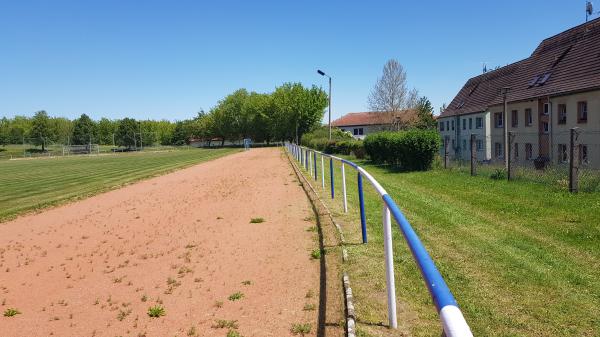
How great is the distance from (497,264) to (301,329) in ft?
9.20

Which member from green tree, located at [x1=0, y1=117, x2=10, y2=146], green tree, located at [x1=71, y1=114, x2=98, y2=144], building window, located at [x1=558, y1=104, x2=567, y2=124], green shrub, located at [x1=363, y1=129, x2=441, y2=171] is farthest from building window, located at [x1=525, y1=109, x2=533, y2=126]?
green tree, located at [x1=0, y1=117, x2=10, y2=146]

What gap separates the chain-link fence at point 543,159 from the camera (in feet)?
39.7

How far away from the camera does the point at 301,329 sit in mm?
4383

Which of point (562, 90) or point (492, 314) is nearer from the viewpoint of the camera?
point (492, 314)

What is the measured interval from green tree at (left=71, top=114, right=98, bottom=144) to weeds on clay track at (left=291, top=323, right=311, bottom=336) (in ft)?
382

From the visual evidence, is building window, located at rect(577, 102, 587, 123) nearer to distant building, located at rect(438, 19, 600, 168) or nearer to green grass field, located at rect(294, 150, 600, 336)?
distant building, located at rect(438, 19, 600, 168)

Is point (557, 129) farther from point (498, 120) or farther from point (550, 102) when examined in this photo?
point (498, 120)

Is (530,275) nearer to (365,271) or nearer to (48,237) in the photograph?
(365,271)

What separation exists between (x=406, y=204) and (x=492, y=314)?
6827mm

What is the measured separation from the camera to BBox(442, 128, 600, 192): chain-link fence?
12.1 m

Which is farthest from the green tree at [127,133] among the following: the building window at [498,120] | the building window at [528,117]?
the building window at [528,117]

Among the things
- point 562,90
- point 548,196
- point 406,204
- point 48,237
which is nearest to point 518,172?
point 548,196

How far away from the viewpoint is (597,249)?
6469mm

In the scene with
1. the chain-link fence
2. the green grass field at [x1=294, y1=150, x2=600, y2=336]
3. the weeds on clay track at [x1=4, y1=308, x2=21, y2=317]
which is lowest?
the weeds on clay track at [x1=4, y1=308, x2=21, y2=317]
